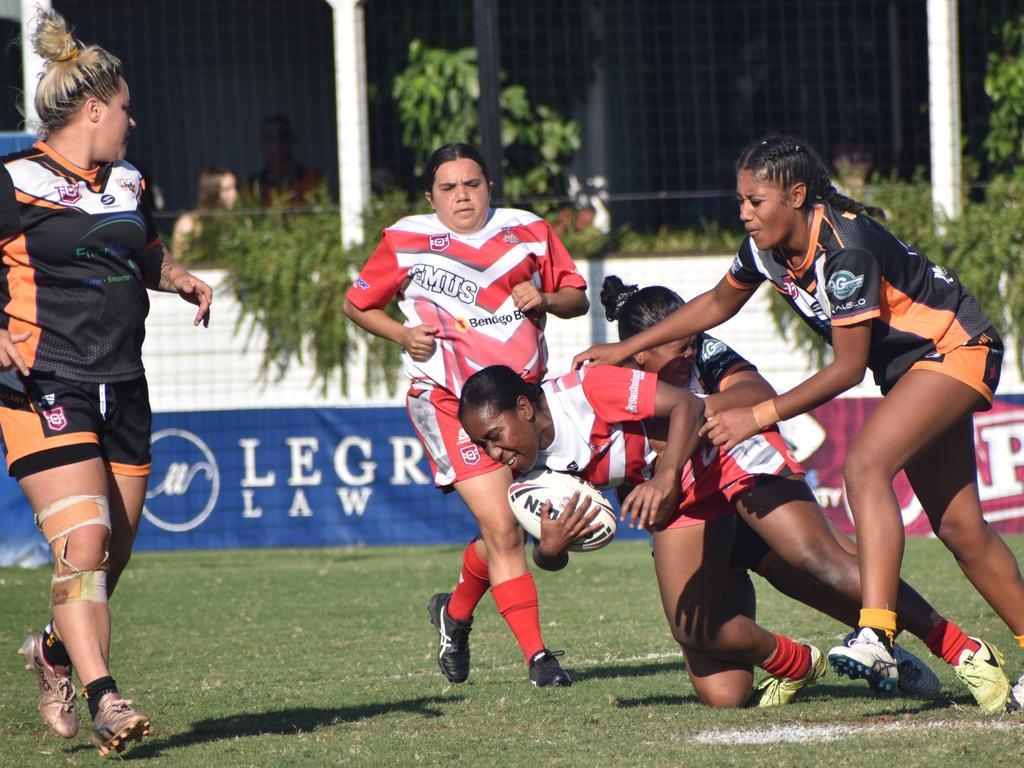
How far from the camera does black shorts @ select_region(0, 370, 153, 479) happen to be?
473cm

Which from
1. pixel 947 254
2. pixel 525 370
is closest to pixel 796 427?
pixel 947 254

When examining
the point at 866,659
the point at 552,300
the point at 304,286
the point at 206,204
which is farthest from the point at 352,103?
the point at 866,659

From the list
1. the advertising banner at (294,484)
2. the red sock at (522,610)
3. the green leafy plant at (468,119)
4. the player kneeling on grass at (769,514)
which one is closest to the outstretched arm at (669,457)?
the player kneeling on grass at (769,514)

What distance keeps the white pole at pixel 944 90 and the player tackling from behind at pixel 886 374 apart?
8451 mm

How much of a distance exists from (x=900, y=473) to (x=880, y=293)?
6956 millimetres

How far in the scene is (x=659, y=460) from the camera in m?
5.06

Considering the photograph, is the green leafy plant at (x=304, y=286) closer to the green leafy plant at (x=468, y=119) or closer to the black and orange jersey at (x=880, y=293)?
the green leafy plant at (x=468, y=119)

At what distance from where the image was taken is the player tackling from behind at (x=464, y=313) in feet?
19.9

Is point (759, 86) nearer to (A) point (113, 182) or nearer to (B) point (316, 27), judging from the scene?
(B) point (316, 27)

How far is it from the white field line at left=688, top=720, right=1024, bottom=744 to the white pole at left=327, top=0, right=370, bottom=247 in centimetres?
925

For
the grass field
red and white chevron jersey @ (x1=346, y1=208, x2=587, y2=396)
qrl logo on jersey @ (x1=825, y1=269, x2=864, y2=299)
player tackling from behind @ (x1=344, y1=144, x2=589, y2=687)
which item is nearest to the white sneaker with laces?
the grass field

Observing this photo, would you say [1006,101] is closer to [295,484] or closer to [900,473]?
[900,473]

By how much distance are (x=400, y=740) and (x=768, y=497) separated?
5.24 ft

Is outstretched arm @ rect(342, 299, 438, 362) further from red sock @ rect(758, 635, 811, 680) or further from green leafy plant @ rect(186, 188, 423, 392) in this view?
green leafy plant @ rect(186, 188, 423, 392)
